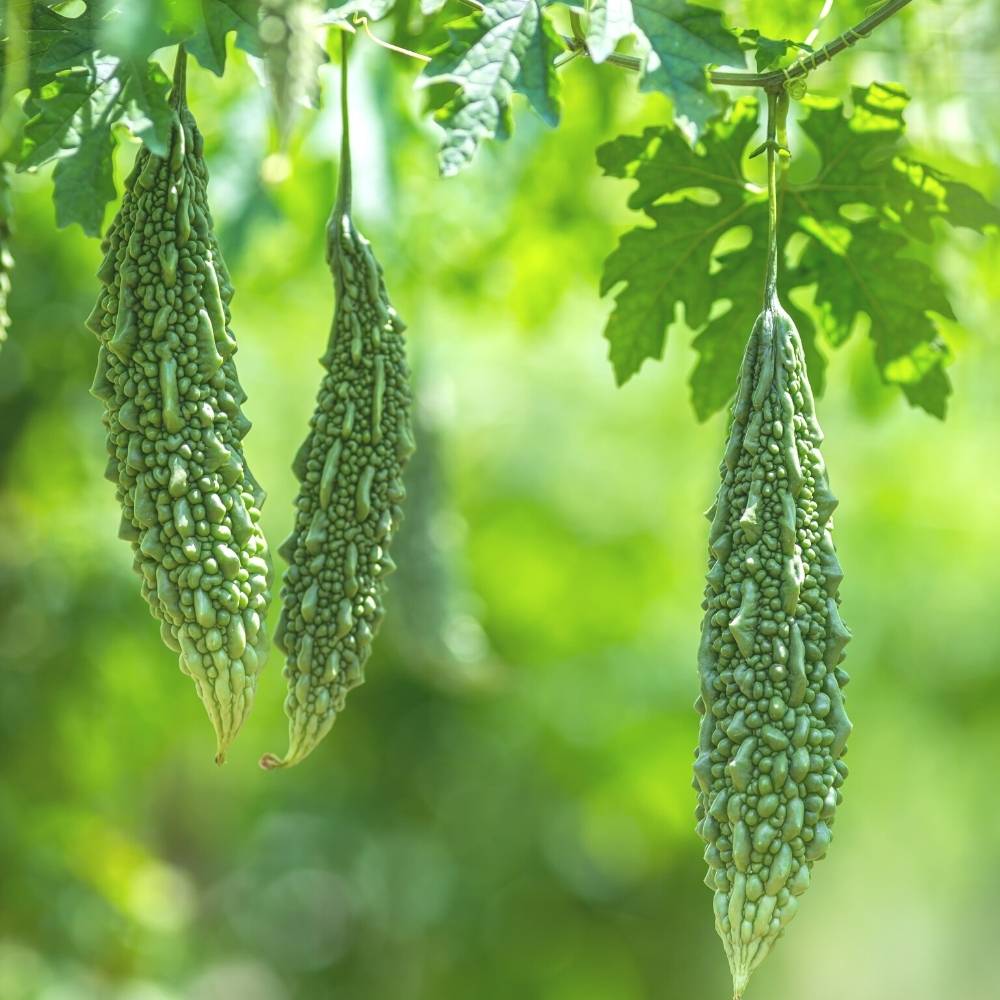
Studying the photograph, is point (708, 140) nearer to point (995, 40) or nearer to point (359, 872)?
point (995, 40)

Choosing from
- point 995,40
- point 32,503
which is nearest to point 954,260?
point 995,40

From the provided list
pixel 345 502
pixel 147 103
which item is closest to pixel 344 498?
pixel 345 502

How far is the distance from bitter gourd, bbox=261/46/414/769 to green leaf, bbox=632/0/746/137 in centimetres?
43

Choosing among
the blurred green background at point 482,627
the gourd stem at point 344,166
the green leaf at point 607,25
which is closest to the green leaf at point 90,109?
the gourd stem at point 344,166

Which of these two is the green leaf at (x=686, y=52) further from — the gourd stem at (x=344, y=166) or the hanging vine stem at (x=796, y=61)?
the gourd stem at (x=344, y=166)

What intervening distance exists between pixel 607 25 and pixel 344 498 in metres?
0.64

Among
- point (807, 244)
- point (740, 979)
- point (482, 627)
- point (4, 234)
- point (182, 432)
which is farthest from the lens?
point (482, 627)

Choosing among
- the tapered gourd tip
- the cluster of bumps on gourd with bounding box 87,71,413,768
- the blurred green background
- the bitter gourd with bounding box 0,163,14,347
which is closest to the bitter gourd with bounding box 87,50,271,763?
the cluster of bumps on gourd with bounding box 87,71,413,768

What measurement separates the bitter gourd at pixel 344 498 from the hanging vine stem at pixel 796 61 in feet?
1.14

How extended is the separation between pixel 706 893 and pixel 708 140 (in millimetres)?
5931

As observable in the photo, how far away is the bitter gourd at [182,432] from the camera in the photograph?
59.2 inches

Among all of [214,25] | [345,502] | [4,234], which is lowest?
[345,502]

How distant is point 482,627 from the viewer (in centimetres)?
654

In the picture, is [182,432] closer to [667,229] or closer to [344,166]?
[344,166]
